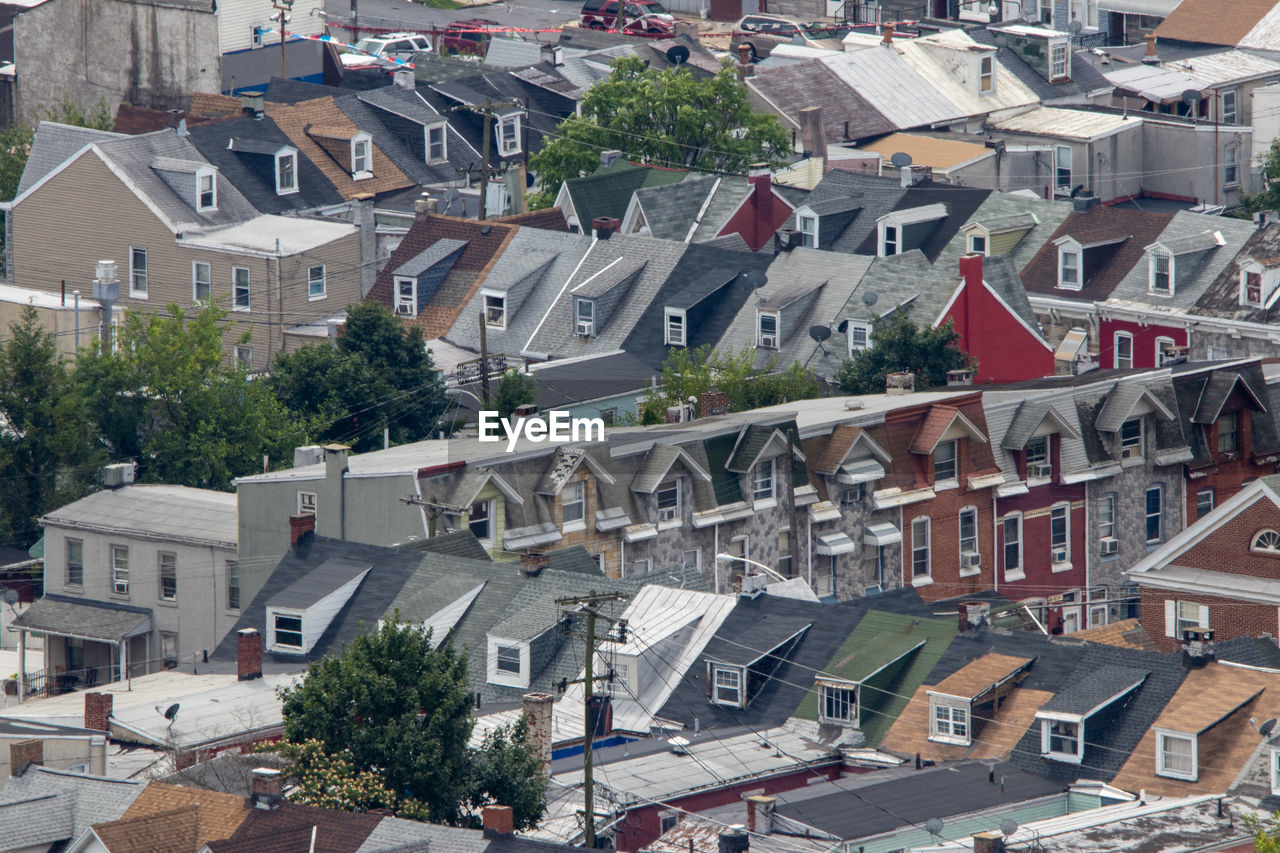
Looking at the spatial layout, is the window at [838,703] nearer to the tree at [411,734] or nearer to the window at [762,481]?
the tree at [411,734]

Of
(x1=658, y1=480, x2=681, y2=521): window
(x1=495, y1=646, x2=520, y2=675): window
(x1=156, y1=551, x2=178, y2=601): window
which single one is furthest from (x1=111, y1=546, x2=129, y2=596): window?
(x1=495, y1=646, x2=520, y2=675): window

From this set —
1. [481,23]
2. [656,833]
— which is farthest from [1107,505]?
[481,23]

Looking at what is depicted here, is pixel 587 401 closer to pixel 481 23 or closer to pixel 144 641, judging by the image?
pixel 144 641

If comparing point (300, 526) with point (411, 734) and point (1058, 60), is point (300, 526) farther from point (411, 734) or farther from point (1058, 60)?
point (1058, 60)

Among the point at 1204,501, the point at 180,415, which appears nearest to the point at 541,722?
the point at 180,415

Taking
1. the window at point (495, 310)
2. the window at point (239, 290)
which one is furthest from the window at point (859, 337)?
the window at point (239, 290)

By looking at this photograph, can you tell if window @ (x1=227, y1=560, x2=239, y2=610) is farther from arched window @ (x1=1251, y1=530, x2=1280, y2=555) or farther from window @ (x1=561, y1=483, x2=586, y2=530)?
arched window @ (x1=1251, y1=530, x2=1280, y2=555)
